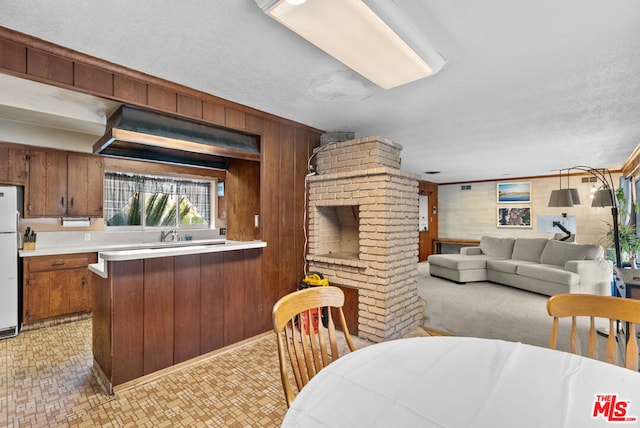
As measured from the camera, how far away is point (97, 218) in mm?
4203

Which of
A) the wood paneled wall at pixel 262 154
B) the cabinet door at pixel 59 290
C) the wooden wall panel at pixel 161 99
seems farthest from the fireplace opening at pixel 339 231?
the cabinet door at pixel 59 290

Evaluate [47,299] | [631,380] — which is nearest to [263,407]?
[631,380]

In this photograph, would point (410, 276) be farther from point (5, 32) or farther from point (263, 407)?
point (5, 32)

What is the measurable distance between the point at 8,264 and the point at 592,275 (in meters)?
7.53

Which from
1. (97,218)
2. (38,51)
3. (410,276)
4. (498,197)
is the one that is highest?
(38,51)

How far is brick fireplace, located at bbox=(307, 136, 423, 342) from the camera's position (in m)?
3.03

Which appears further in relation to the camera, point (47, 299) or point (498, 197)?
point (498, 197)

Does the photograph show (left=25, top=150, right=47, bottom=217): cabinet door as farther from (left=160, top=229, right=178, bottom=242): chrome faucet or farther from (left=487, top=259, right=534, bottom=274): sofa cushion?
(left=487, top=259, right=534, bottom=274): sofa cushion

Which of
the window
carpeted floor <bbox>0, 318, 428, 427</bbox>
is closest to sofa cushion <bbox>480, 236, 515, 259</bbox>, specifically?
carpeted floor <bbox>0, 318, 428, 427</bbox>

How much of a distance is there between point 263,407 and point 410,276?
81.4 inches

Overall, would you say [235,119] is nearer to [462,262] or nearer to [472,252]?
[462,262]

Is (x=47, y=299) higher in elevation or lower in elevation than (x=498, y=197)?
lower

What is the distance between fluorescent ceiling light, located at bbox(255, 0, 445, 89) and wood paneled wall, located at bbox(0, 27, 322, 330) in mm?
1381

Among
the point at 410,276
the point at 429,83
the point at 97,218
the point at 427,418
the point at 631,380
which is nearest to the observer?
the point at 427,418
